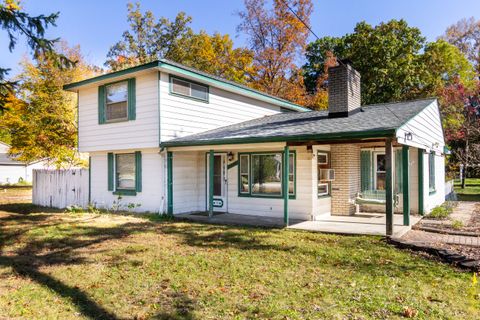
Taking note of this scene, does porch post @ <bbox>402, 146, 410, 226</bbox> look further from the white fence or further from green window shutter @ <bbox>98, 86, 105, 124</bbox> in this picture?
the white fence

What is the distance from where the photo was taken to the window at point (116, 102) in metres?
12.7

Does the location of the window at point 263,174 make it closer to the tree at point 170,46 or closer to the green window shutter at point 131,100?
the green window shutter at point 131,100

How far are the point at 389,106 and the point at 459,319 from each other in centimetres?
932

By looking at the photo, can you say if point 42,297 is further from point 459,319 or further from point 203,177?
point 203,177

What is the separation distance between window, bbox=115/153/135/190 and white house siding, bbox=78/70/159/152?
0.53m

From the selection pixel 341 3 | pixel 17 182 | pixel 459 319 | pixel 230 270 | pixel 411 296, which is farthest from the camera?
pixel 17 182

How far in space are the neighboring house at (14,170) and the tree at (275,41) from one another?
25081 mm

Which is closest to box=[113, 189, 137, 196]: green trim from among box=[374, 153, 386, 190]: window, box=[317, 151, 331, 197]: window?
box=[317, 151, 331, 197]: window

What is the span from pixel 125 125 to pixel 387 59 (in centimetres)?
2248

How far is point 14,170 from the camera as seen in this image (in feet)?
127

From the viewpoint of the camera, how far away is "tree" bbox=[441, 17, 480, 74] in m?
34.7

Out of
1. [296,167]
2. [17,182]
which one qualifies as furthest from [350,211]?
[17,182]

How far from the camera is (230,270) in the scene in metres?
5.97

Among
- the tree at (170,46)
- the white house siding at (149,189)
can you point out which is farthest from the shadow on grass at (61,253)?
the tree at (170,46)
